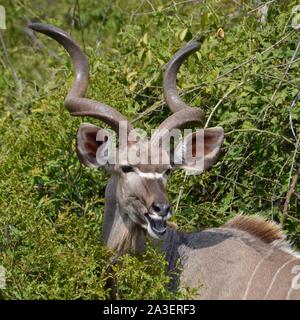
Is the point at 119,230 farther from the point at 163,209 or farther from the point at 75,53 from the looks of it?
the point at 75,53

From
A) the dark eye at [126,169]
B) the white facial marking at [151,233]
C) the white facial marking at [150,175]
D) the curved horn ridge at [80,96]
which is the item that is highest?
the curved horn ridge at [80,96]

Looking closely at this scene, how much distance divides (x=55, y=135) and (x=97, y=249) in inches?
38.0

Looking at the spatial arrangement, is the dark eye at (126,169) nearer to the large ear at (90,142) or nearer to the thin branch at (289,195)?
the large ear at (90,142)

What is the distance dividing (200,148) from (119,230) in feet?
1.75

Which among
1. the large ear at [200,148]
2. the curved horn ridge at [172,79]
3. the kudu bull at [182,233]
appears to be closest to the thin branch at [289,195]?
the kudu bull at [182,233]

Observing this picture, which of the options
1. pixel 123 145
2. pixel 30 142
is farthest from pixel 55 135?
pixel 123 145

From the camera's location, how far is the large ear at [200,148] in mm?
4520

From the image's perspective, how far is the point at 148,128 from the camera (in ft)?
16.9

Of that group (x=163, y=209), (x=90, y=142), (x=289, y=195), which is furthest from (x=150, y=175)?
(x=289, y=195)

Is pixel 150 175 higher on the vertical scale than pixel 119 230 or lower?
higher

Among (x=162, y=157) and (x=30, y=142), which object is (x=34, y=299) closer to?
(x=162, y=157)

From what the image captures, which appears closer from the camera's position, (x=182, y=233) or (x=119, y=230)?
(x=119, y=230)

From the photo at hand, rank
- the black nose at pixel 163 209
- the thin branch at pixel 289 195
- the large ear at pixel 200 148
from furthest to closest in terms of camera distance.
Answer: the thin branch at pixel 289 195
the large ear at pixel 200 148
the black nose at pixel 163 209

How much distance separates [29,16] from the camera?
27.8 feet
